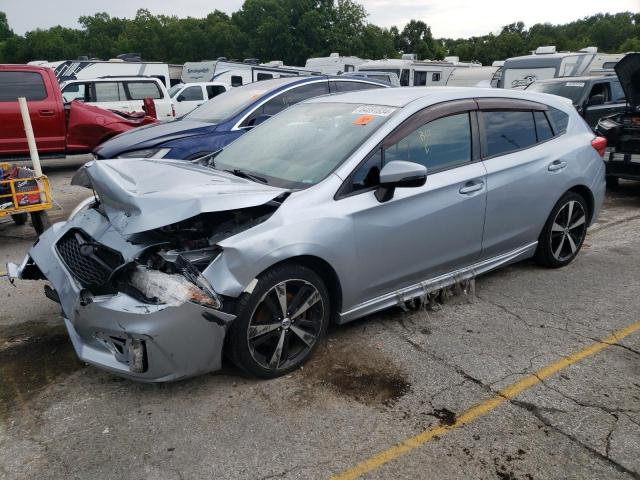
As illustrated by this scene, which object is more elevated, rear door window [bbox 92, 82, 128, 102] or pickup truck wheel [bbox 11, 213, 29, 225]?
rear door window [bbox 92, 82, 128, 102]

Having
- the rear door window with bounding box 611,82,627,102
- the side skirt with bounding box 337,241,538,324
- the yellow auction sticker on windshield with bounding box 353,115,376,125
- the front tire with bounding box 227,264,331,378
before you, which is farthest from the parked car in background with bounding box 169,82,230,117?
the front tire with bounding box 227,264,331,378


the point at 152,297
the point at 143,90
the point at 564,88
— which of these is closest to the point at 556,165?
the point at 152,297

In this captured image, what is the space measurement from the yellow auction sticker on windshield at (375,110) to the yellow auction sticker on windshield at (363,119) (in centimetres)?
4

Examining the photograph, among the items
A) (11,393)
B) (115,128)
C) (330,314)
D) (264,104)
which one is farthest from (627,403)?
(115,128)

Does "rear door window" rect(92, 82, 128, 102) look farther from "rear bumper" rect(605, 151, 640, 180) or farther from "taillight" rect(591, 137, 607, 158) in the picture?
"taillight" rect(591, 137, 607, 158)

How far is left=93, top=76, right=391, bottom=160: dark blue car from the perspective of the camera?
20.9 feet

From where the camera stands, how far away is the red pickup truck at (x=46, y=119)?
31.1 ft

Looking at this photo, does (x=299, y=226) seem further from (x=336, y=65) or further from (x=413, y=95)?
(x=336, y=65)

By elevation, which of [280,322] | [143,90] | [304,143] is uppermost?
[143,90]

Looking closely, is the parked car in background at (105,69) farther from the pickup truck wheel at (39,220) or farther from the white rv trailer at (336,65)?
the pickup truck wheel at (39,220)

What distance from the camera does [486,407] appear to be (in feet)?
9.58

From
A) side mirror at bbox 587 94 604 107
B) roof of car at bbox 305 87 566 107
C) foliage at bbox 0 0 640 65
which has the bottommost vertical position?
side mirror at bbox 587 94 604 107

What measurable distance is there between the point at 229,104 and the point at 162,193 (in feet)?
15.1

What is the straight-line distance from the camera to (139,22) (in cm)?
8144
